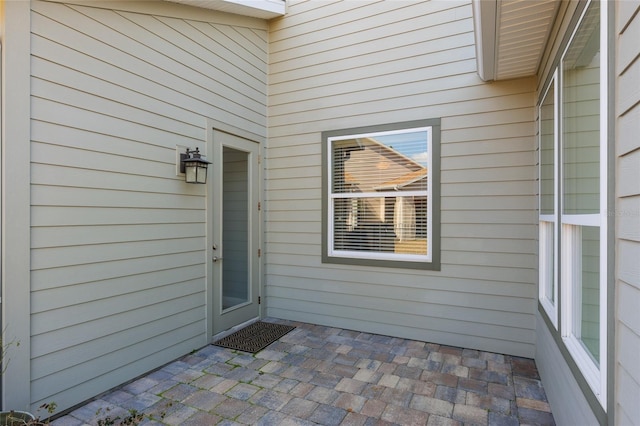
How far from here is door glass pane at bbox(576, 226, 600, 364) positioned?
1.56 m

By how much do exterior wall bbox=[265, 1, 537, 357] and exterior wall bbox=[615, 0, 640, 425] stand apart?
7.46ft

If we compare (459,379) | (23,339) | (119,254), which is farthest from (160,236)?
(459,379)

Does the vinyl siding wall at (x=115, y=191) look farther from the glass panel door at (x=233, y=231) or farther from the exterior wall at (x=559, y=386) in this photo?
the exterior wall at (x=559, y=386)

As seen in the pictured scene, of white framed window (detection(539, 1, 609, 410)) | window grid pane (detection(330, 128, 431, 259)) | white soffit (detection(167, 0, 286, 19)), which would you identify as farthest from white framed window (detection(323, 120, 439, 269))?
white soffit (detection(167, 0, 286, 19))

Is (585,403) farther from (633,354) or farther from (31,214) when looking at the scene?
(31,214)

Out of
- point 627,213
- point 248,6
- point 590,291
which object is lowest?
point 590,291

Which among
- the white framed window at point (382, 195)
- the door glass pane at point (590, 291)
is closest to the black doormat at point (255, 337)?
the white framed window at point (382, 195)

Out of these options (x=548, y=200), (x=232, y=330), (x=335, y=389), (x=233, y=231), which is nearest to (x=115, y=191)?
(x=233, y=231)

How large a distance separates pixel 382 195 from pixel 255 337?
7.18 ft

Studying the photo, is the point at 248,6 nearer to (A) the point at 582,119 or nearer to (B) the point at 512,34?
(B) the point at 512,34

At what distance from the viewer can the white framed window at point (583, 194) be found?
138 centimetres

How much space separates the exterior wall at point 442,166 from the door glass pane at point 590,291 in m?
1.59

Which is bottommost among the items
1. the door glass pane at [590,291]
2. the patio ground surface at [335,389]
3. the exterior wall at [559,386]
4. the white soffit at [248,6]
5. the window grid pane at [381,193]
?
the patio ground surface at [335,389]

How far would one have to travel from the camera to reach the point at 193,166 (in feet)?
10.7
